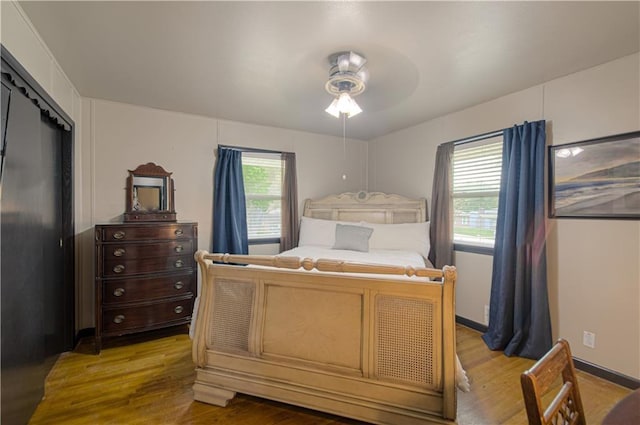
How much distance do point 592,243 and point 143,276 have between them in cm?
391

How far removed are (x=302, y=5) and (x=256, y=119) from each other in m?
2.15

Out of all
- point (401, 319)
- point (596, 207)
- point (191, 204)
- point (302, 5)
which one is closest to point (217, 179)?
point (191, 204)

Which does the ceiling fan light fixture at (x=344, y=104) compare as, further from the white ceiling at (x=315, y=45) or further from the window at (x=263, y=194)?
the window at (x=263, y=194)

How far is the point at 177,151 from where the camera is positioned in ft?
11.0

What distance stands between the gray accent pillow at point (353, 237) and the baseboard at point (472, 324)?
1.34 meters

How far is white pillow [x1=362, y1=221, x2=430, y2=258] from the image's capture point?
10.8 ft

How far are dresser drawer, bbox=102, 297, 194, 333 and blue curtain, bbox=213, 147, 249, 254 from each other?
790 millimetres

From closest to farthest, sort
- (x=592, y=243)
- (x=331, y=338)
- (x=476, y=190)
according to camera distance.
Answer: (x=331, y=338) → (x=592, y=243) → (x=476, y=190)

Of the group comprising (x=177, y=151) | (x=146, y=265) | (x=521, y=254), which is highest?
(x=177, y=151)

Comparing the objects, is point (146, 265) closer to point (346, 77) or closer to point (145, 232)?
point (145, 232)

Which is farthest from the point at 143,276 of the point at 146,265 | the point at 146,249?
the point at 146,249

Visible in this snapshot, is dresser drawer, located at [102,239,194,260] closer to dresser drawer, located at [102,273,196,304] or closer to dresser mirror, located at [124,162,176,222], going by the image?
dresser drawer, located at [102,273,196,304]

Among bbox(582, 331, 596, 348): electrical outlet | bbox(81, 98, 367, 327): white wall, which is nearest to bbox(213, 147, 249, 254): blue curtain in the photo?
bbox(81, 98, 367, 327): white wall

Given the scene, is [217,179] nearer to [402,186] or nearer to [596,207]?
[402,186]
